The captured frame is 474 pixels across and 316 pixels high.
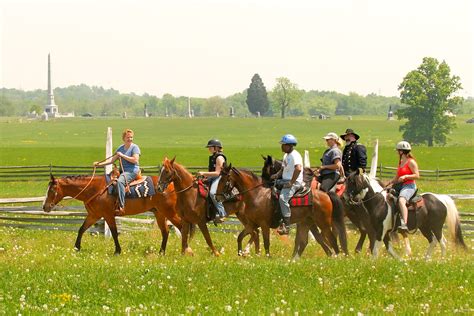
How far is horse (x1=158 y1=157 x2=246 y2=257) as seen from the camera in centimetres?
Result: 1766

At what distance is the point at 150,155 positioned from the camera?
75250 mm

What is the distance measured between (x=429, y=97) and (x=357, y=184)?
83347 millimetres

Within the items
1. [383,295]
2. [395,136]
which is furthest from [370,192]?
[395,136]

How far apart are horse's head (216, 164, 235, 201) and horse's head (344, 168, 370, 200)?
2.37 meters

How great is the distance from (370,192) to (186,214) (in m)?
4.05

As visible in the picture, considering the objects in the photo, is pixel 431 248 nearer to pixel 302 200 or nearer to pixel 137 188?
pixel 302 200

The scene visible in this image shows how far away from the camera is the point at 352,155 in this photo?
1755cm

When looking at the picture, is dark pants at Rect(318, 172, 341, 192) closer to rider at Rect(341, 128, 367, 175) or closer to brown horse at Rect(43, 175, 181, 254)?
rider at Rect(341, 128, 367, 175)

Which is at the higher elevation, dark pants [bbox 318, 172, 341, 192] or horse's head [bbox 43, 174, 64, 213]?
dark pants [bbox 318, 172, 341, 192]

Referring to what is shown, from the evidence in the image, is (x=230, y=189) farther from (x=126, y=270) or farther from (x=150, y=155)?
(x=150, y=155)

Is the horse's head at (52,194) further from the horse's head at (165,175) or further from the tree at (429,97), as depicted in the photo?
the tree at (429,97)

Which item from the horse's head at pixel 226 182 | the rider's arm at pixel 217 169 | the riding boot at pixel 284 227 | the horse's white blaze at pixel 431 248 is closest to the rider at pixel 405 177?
the horse's white blaze at pixel 431 248

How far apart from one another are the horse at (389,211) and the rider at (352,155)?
662 millimetres

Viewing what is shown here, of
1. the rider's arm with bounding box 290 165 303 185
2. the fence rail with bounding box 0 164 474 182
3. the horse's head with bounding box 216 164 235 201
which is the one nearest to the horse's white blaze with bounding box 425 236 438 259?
the rider's arm with bounding box 290 165 303 185
